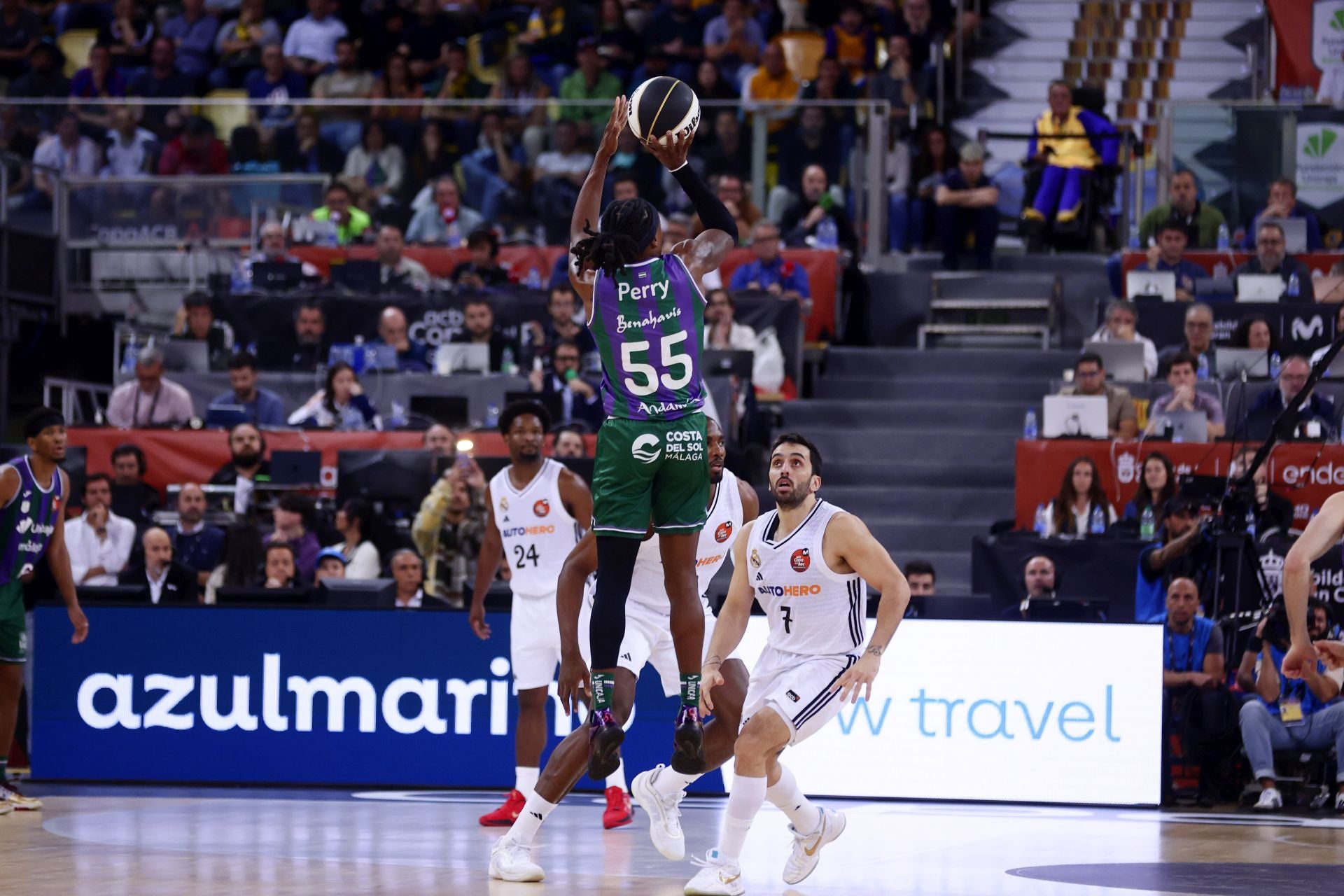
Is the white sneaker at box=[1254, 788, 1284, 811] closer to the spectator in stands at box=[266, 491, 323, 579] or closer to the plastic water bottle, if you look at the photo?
the plastic water bottle

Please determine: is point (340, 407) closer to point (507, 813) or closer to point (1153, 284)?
point (507, 813)

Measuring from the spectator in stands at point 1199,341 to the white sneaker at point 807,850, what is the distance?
8.94 metres

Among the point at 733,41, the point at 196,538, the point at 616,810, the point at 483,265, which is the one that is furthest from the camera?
the point at 733,41

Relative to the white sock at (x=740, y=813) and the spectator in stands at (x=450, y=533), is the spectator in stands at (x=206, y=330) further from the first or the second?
the white sock at (x=740, y=813)

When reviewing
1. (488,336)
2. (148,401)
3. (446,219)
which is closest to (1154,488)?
(488,336)

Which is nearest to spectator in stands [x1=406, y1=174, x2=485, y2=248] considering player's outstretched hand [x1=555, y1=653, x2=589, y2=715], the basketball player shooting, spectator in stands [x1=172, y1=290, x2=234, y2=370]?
spectator in stands [x1=172, y1=290, x2=234, y2=370]

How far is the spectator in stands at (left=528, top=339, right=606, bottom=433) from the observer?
1614 centimetres

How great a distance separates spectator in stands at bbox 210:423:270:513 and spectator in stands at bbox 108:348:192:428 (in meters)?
1.16

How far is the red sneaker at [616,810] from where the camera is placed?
10.7 metres

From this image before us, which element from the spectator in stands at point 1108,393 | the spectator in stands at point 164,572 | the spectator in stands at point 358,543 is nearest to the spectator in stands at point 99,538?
the spectator in stands at point 164,572

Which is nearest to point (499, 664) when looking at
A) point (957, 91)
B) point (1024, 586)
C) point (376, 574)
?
point (376, 574)

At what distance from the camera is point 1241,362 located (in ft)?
53.7

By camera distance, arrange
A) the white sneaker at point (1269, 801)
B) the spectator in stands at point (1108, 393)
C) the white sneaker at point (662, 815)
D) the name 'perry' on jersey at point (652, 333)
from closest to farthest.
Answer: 1. the name 'perry' on jersey at point (652, 333)
2. the white sneaker at point (662, 815)
3. the white sneaker at point (1269, 801)
4. the spectator in stands at point (1108, 393)

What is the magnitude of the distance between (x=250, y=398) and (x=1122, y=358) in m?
7.70
